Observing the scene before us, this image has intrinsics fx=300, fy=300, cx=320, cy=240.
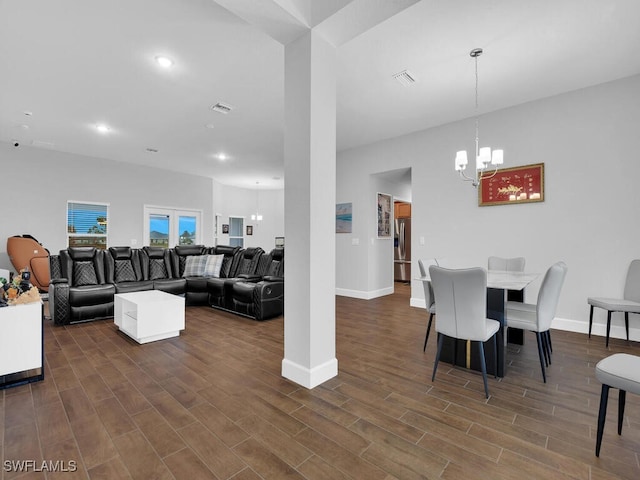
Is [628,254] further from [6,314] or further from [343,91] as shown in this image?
[6,314]

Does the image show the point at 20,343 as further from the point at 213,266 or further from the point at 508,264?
the point at 508,264

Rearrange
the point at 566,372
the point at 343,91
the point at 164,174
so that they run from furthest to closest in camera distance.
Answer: the point at 164,174
the point at 343,91
the point at 566,372

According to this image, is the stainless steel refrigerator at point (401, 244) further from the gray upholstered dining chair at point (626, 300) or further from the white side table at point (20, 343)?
the white side table at point (20, 343)

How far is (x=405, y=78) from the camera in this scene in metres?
3.40

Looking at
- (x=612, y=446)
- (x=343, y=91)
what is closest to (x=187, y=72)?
(x=343, y=91)

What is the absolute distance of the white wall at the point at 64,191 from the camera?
19.0 feet

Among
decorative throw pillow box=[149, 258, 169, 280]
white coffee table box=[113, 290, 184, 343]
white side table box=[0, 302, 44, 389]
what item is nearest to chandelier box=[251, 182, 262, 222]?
decorative throw pillow box=[149, 258, 169, 280]

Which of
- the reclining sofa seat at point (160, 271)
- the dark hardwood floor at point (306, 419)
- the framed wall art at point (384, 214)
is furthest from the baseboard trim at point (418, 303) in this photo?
the reclining sofa seat at point (160, 271)

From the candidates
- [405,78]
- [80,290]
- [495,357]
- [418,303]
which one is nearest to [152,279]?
[80,290]

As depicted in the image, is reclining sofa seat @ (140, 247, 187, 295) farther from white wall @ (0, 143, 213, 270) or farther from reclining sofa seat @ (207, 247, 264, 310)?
white wall @ (0, 143, 213, 270)

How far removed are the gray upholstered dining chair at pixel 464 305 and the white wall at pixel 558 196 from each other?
225cm

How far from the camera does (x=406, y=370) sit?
2617 millimetres

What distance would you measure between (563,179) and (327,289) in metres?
3.54

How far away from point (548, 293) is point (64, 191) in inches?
330
